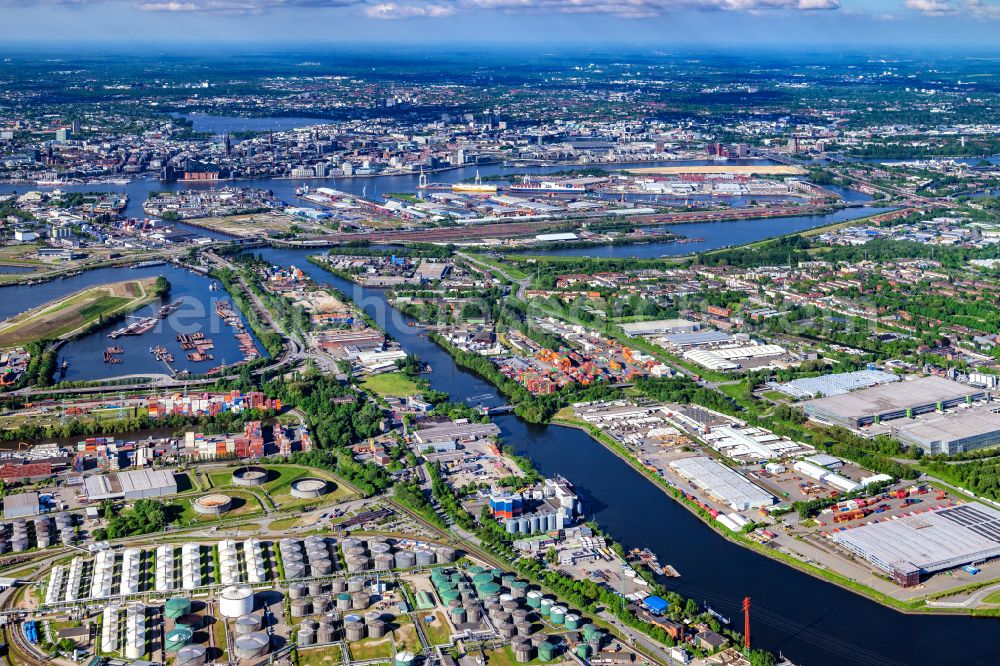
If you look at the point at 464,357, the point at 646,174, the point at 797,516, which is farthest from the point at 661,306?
the point at 646,174

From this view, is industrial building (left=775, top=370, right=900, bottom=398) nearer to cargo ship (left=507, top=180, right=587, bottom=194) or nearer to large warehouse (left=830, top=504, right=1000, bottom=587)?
large warehouse (left=830, top=504, right=1000, bottom=587)

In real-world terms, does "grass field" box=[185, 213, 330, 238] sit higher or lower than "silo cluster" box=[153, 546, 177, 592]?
higher

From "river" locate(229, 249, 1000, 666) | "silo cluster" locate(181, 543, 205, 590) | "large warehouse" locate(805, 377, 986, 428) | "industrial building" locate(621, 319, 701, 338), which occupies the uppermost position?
"large warehouse" locate(805, 377, 986, 428)

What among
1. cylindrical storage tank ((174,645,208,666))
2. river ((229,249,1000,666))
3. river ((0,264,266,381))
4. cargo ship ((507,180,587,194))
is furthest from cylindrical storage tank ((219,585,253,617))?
cargo ship ((507,180,587,194))

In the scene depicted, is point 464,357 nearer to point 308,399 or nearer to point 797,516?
point 308,399

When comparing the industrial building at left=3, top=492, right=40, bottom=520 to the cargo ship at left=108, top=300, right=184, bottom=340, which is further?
the cargo ship at left=108, top=300, right=184, bottom=340

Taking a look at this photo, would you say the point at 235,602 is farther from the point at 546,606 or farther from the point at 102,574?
the point at 546,606

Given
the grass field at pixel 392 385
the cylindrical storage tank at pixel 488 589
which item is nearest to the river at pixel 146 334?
the grass field at pixel 392 385
